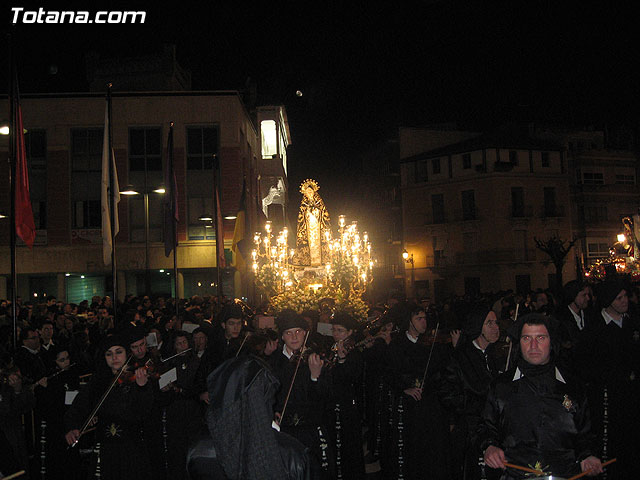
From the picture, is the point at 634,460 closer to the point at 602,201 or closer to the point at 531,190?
the point at 531,190

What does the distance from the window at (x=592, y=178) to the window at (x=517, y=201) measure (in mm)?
6670

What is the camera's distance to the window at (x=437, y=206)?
173ft

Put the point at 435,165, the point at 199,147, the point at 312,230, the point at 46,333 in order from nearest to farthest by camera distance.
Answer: the point at 46,333 < the point at 312,230 < the point at 199,147 < the point at 435,165

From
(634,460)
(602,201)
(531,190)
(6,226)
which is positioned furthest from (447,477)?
(602,201)

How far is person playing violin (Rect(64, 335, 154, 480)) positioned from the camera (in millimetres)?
5938

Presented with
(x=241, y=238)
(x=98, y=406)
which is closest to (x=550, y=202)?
(x=241, y=238)

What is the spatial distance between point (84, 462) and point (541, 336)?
6.16m

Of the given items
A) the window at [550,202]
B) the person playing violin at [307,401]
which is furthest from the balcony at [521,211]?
the person playing violin at [307,401]

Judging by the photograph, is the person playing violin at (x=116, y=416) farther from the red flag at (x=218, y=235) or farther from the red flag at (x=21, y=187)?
the red flag at (x=218, y=235)

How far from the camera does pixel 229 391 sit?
3490 millimetres

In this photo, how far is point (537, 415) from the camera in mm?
4488

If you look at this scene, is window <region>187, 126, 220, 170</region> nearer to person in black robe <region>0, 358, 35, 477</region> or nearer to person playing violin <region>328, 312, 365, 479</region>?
person playing violin <region>328, 312, 365, 479</region>

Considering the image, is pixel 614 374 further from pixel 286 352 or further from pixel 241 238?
pixel 241 238

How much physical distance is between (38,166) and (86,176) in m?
2.62
